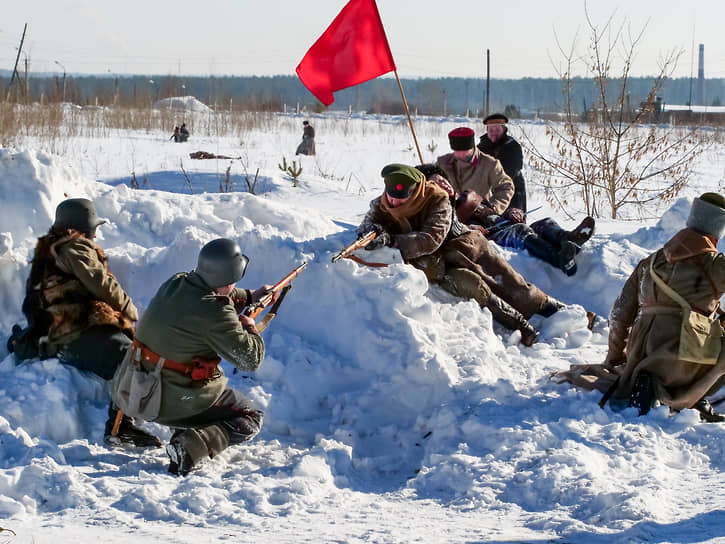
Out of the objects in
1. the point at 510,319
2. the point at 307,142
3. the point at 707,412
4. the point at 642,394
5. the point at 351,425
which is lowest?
the point at 351,425

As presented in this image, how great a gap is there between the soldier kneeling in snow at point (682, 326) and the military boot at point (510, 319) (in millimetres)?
1337

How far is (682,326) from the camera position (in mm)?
4402

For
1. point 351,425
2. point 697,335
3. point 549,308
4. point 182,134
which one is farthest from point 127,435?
point 182,134

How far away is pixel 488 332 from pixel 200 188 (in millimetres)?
7120

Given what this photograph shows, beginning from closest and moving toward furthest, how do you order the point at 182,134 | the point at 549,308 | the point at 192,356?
the point at 192,356 → the point at 549,308 → the point at 182,134

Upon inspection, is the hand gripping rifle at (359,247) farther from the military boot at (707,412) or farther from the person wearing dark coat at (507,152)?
the person wearing dark coat at (507,152)

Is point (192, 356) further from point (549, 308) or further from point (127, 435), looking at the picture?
point (549, 308)

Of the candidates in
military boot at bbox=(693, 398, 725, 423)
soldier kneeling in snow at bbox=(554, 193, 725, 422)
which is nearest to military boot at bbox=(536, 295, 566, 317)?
soldier kneeling in snow at bbox=(554, 193, 725, 422)

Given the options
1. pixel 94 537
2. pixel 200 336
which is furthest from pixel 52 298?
pixel 94 537

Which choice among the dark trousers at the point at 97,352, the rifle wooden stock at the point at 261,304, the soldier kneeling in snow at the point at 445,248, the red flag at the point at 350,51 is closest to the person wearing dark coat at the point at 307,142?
the red flag at the point at 350,51

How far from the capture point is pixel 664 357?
4465 mm

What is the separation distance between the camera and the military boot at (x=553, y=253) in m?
6.86

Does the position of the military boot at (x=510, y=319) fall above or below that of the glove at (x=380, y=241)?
below

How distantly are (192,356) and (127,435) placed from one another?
62cm
